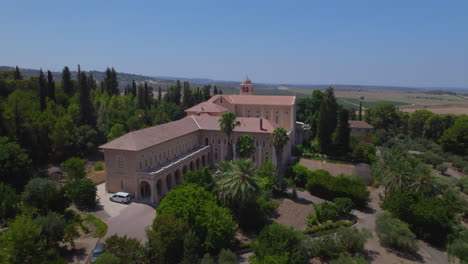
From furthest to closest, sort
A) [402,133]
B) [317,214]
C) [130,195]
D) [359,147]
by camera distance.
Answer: [402,133] < [359,147] < [130,195] < [317,214]

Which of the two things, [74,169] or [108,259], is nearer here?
[108,259]

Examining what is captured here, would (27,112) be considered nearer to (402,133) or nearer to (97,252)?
(97,252)

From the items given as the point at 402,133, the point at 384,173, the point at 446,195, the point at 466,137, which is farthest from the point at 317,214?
the point at 402,133

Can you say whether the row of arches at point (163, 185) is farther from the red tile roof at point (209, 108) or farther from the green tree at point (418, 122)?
the green tree at point (418, 122)

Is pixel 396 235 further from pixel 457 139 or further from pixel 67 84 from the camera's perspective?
pixel 67 84

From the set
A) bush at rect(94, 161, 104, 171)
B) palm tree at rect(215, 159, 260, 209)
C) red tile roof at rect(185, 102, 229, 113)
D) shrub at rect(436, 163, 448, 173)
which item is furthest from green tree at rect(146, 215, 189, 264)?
shrub at rect(436, 163, 448, 173)

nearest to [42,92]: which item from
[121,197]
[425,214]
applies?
[121,197]

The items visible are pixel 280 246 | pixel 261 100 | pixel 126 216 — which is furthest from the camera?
pixel 261 100
